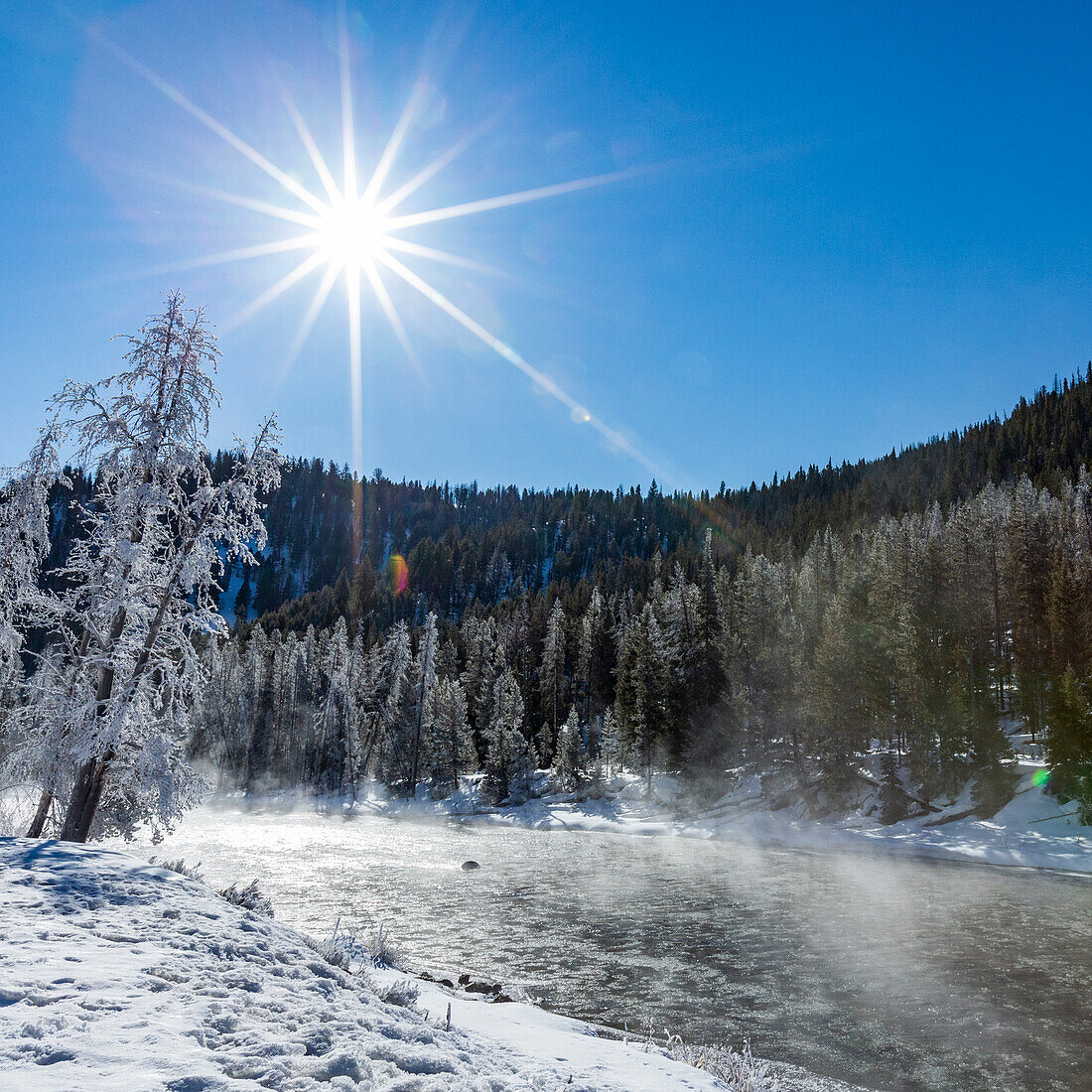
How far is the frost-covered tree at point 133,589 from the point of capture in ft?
49.0

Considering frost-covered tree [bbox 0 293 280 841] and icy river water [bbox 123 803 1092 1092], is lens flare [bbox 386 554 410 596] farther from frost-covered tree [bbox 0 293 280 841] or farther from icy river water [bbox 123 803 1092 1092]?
frost-covered tree [bbox 0 293 280 841]

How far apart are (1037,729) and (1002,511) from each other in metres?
38.3

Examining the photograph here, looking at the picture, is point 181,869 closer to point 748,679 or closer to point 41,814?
point 41,814

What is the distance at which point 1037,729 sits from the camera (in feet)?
160

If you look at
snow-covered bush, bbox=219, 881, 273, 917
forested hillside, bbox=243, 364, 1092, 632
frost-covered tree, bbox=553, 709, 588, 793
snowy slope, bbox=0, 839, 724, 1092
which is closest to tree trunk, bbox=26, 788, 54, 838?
snow-covered bush, bbox=219, 881, 273, 917

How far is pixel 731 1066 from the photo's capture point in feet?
32.6

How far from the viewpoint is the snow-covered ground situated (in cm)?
3650

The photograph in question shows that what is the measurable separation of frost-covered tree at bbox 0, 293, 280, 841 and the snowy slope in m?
6.34

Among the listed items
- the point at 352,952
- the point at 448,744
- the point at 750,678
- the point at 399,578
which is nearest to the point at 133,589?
the point at 352,952

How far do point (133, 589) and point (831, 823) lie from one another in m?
46.2

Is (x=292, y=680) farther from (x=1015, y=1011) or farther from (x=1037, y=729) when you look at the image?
(x=1015, y=1011)

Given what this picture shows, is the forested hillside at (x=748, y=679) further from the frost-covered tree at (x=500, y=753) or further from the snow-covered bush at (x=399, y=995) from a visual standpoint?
the snow-covered bush at (x=399, y=995)

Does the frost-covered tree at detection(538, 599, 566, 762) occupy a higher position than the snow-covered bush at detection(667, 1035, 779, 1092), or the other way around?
the frost-covered tree at detection(538, 599, 566, 762)

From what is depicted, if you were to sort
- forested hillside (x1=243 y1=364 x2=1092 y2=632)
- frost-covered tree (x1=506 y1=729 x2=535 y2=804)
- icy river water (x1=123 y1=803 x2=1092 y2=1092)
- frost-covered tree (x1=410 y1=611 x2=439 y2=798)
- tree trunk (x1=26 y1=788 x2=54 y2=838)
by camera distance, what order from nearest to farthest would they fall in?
icy river water (x1=123 y1=803 x2=1092 y2=1092)
tree trunk (x1=26 y1=788 x2=54 y2=838)
frost-covered tree (x1=506 y1=729 x2=535 y2=804)
frost-covered tree (x1=410 y1=611 x2=439 y2=798)
forested hillside (x1=243 y1=364 x2=1092 y2=632)
